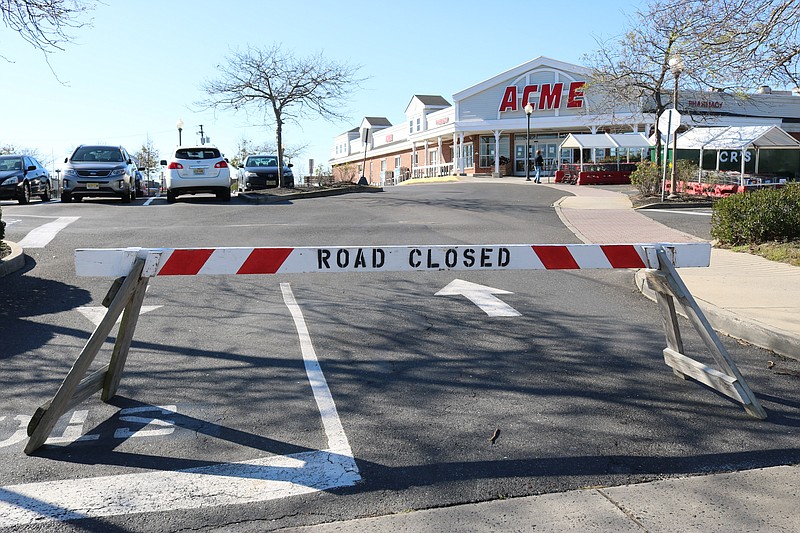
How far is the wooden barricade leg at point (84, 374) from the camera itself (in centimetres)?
426

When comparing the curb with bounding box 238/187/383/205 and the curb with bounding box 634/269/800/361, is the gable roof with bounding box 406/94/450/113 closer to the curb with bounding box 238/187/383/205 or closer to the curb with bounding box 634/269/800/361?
the curb with bounding box 238/187/383/205

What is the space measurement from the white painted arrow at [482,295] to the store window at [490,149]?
43.3 m

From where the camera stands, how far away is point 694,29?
10008mm

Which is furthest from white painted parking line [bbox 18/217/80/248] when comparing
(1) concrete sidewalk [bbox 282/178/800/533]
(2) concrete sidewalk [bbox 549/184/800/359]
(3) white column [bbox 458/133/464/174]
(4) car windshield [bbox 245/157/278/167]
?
(3) white column [bbox 458/133/464/174]

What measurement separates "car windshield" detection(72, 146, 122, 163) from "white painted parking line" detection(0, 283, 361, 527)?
2071 cm

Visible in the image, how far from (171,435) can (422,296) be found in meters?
4.66

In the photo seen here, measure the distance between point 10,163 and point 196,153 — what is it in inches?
236

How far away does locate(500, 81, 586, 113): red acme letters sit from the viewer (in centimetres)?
4847

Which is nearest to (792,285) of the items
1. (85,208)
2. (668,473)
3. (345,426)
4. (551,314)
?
(551,314)

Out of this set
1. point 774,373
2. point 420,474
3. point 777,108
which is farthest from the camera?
point 777,108

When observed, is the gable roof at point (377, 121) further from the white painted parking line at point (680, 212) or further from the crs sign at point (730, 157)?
the white painted parking line at point (680, 212)

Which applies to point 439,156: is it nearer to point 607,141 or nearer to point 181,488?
point 607,141

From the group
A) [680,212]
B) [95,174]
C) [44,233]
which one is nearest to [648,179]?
[680,212]

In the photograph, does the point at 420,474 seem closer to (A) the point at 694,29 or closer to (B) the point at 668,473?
(B) the point at 668,473
